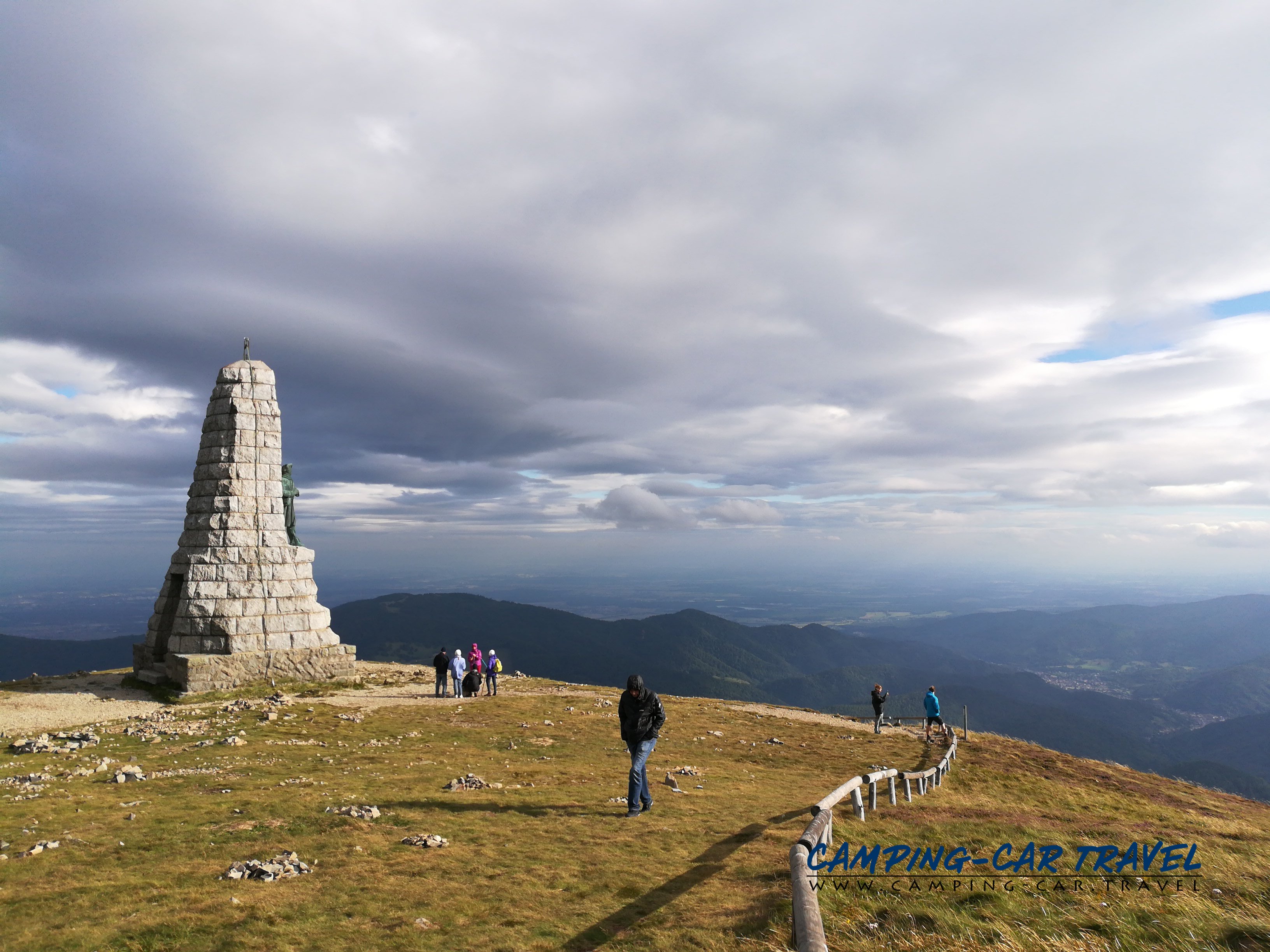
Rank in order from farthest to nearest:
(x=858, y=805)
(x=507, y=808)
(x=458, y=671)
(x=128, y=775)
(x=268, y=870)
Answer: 1. (x=458, y=671)
2. (x=128, y=775)
3. (x=507, y=808)
4. (x=858, y=805)
5. (x=268, y=870)

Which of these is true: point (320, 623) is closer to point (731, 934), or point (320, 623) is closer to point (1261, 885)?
point (731, 934)

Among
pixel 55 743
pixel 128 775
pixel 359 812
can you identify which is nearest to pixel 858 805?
pixel 359 812

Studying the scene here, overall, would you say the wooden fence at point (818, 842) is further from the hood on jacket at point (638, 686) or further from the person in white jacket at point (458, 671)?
the person in white jacket at point (458, 671)

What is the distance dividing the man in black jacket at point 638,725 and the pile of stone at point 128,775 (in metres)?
13.3

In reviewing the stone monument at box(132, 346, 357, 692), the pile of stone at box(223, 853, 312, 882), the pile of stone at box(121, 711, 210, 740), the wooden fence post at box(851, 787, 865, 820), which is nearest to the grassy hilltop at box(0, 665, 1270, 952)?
the pile of stone at box(121, 711, 210, 740)

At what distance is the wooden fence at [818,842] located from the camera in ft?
21.3

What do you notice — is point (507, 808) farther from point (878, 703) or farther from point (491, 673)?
point (878, 703)

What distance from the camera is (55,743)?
67.6 ft

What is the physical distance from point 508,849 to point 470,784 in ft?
18.0

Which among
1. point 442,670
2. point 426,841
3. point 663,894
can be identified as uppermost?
point 663,894

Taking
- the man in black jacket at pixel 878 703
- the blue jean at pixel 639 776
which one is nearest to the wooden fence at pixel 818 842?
the blue jean at pixel 639 776

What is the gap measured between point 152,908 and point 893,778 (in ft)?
52.1

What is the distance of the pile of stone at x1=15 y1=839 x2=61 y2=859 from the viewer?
11031mm

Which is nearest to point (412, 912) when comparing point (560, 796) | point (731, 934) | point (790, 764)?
point (731, 934)
